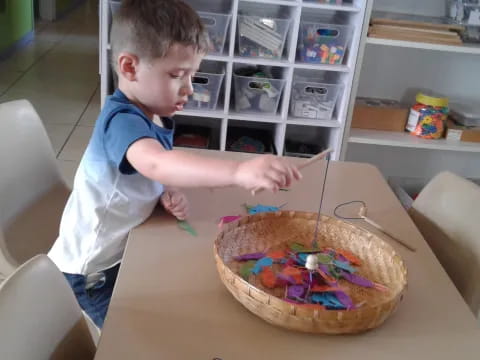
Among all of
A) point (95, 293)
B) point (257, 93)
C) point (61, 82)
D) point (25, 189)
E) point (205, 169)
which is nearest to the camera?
point (205, 169)

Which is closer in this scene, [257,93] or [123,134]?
[123,134]

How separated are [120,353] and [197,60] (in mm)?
517

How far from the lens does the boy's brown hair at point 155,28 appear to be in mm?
899

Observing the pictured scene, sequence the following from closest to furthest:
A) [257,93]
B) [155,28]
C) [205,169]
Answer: [205,169]
[155,28]
[257,93]

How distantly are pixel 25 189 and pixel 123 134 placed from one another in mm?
431

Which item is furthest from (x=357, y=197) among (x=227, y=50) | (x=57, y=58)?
(x=57, y=58)

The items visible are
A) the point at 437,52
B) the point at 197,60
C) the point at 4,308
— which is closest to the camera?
the point at 4,308

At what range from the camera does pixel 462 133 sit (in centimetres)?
218

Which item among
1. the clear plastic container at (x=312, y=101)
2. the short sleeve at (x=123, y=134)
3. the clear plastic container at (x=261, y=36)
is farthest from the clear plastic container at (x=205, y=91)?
the short sleeve at (x=123, y=134)

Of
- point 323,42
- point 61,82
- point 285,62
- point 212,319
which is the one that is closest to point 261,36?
point 285,62

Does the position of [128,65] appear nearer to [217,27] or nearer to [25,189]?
[25,189]

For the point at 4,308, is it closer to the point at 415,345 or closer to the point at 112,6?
the point at 415,345

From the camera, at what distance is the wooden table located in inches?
26.3

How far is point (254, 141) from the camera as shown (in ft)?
7.50
